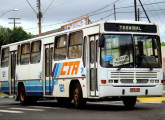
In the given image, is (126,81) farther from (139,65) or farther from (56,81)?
(56,81)

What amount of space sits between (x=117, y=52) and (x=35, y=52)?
6420mm

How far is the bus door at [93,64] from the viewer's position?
17.1 m

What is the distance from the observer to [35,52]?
2236cm

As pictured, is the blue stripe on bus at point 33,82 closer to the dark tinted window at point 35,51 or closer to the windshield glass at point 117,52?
the dark tinted window at point 35,51

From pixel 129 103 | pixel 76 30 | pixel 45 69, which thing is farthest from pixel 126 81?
pixel 45 69

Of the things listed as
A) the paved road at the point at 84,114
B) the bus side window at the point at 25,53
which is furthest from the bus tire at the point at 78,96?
the bus side window at the point at 25,53

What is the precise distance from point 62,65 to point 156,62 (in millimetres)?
4016

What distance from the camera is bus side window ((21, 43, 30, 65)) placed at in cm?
2323

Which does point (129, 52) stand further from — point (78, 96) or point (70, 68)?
point (70, 68)

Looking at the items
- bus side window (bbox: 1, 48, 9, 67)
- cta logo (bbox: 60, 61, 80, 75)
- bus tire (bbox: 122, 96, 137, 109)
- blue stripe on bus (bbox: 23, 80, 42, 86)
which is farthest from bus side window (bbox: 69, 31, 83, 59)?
bus side window (bbox: 1, 48, 9, 67)

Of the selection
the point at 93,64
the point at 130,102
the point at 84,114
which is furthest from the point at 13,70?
the point at 84,114

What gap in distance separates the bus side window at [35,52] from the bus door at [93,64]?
4.95 meters

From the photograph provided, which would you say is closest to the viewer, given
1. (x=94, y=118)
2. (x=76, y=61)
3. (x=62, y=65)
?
(x=94, y=118)

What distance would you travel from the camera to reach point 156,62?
17.5m
